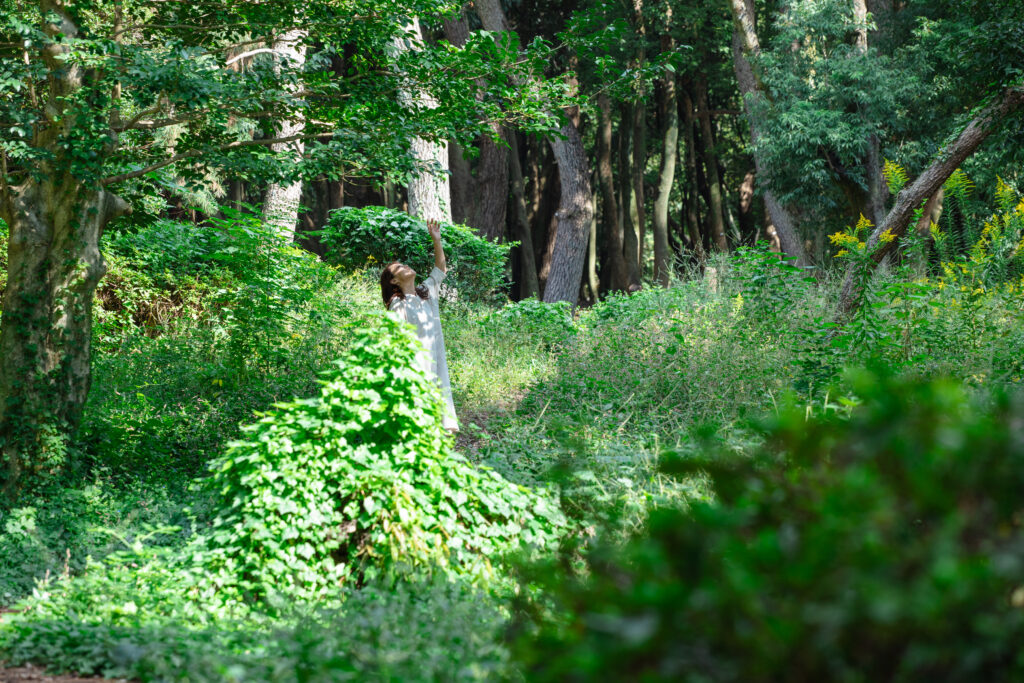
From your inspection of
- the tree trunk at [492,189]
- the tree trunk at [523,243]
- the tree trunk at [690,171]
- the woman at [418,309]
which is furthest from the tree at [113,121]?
the tree trunk at [690,171]

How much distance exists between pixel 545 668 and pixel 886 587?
0.80 metres

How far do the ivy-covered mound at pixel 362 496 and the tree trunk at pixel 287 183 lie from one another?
2914mm

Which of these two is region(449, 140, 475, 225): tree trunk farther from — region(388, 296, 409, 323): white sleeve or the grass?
region(388, 296, 409, 323): white sleeve

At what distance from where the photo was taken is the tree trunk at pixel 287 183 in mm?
6844

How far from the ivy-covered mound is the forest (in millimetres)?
22

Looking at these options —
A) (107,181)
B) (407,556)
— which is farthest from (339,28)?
(407,556)

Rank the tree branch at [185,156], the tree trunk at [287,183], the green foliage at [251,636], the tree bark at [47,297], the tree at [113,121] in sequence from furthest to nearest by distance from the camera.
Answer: the tree trunk at [287,183]
the tree branch at [185,156]
the tree bark at [47,297]
the tree at [113,121]
the green foliage at [251,636]

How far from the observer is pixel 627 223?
76.5ft

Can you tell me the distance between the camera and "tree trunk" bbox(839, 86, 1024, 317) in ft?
26.1

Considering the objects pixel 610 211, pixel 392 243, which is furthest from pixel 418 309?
pixel 610 211

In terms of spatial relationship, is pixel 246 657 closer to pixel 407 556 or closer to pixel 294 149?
pixel 407 556

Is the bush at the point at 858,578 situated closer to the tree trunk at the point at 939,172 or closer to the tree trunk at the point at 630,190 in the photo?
the tree trunk at the point at 939,172

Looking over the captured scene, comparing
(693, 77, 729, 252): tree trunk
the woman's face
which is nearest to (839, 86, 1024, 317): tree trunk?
the woman's face

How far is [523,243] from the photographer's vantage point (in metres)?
19.6
